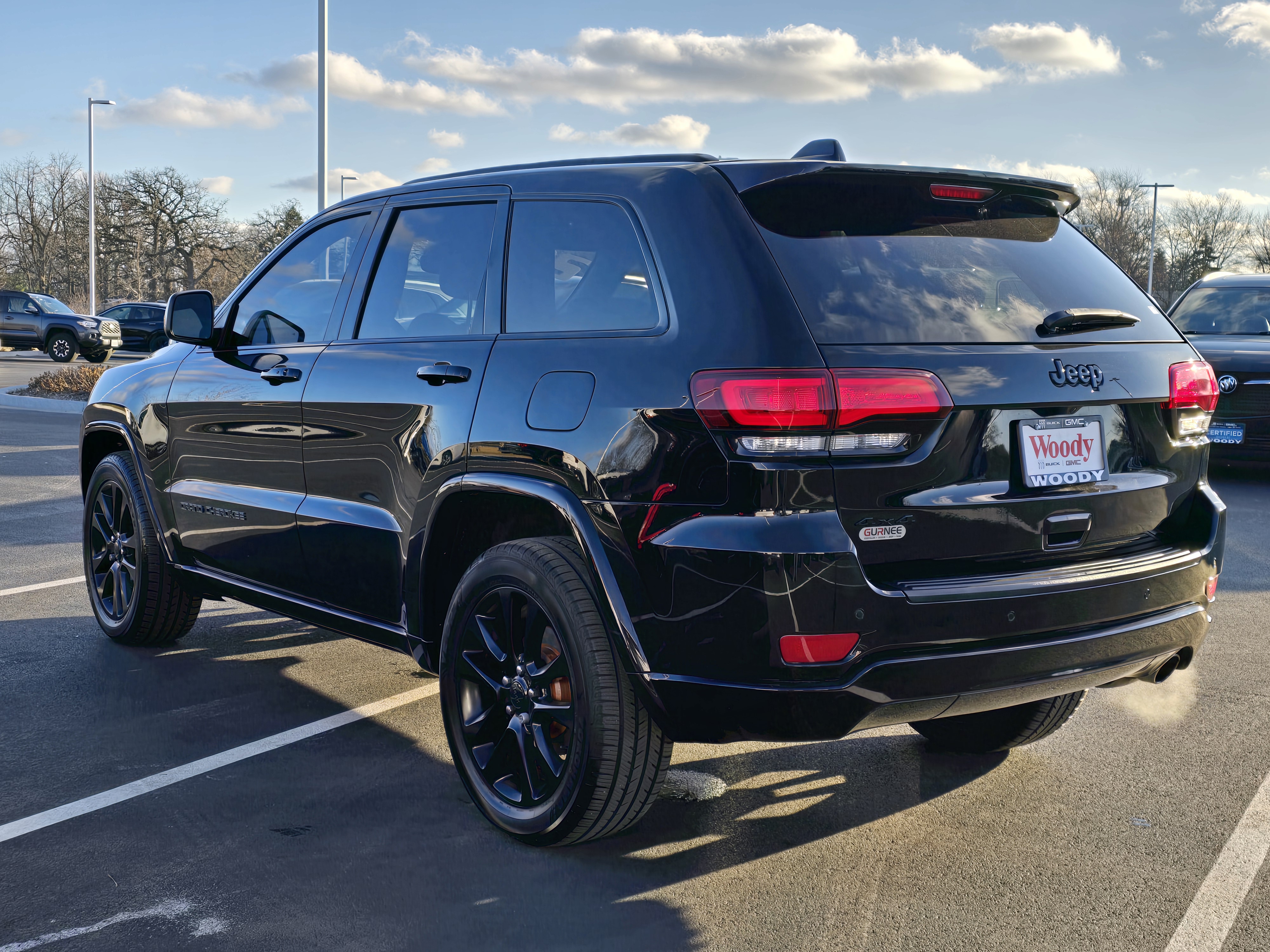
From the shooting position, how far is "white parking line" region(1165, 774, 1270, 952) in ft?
9.37

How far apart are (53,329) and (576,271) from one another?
103ft

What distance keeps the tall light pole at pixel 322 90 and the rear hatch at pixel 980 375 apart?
16942mm

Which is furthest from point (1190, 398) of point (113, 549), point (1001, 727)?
point (113, 549)

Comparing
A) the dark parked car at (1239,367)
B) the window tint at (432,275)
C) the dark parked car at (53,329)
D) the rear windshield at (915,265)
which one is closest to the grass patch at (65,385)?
the dark parked car at (53,329)

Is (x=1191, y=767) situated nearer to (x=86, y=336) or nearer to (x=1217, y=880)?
(x=1217, y=880)

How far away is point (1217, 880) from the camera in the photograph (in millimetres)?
3176

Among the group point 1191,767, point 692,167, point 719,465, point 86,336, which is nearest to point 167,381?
point 692,167

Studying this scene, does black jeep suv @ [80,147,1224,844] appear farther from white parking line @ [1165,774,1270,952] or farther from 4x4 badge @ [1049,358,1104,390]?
white parking line @ [1165,774,1270,952]

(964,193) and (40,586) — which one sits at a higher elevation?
(964,193)

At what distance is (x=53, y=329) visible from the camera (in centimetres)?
3111

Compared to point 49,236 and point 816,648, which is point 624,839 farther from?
point 49,236

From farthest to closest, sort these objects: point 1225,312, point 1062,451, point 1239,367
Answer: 1. point 1225,312
2. point 1239,367
3. point 1062,451

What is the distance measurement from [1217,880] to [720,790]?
1.43 meters

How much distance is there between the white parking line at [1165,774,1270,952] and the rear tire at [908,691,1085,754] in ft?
2.01
